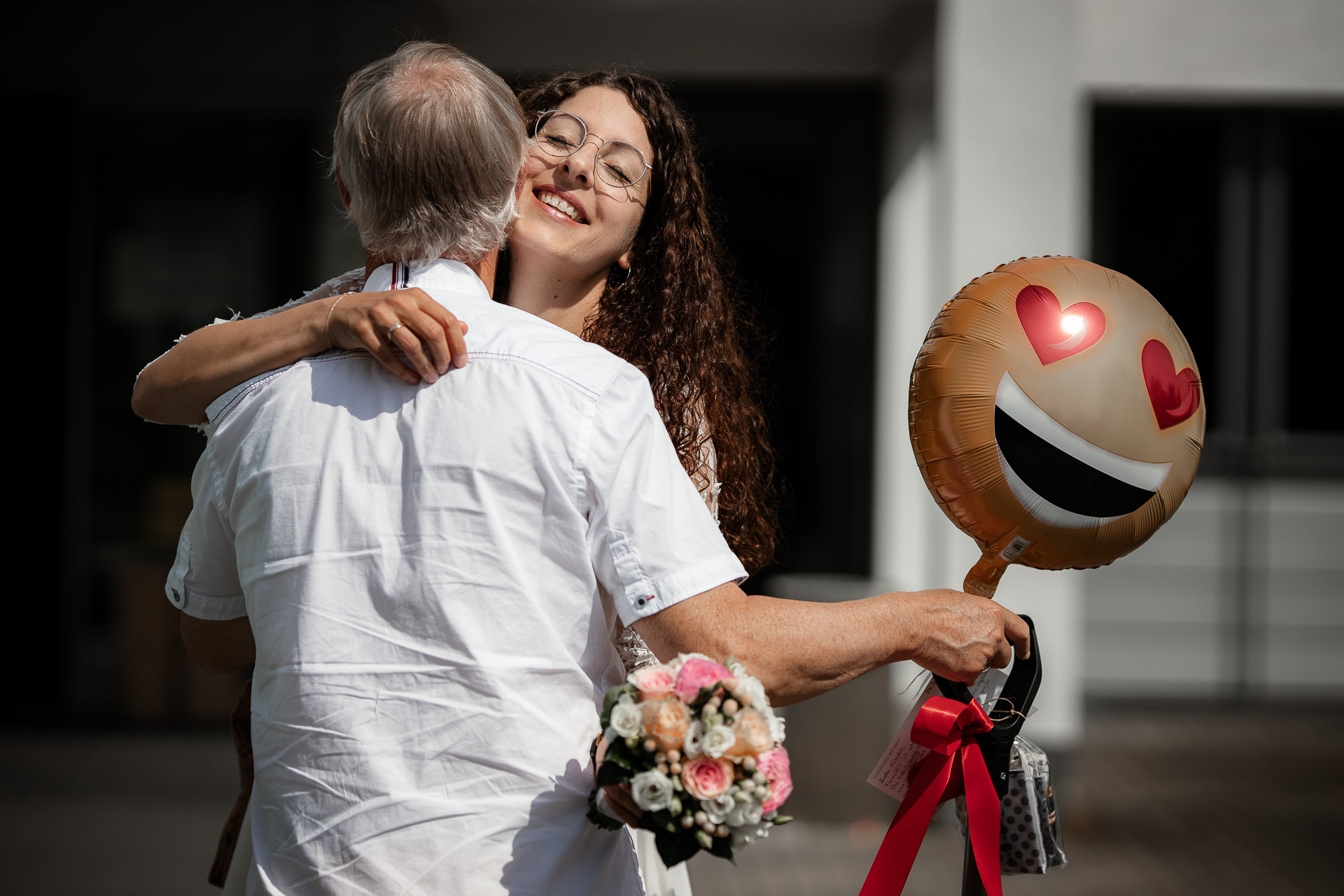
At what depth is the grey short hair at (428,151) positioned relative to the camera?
4.45 ft

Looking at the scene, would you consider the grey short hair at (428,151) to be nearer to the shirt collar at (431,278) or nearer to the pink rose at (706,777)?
the shirt collar at (431,278)

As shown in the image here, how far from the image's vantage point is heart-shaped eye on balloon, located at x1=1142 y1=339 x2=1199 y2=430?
4.89ft

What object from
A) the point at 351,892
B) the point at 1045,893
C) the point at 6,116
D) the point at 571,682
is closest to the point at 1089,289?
the point at 571,682

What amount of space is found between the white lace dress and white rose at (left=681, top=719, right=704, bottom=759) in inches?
16.9

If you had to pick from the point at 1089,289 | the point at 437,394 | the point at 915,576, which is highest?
the point at 1089,289

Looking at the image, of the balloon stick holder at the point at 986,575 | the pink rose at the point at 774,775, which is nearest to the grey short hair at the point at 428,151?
the pink rose at the point at 774,775

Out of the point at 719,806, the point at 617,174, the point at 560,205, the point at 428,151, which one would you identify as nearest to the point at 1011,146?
the point at 617,174

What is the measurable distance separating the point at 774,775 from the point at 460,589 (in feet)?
1.32

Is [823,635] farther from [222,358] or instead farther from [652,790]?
[222,358]

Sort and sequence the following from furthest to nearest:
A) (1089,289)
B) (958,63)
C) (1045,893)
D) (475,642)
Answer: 1. (958,63)
2. (1045,893)
3. (1089,289)
4. (475,642)

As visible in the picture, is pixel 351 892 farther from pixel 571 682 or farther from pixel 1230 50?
pixel 1230 50

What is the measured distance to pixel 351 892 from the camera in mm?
1310

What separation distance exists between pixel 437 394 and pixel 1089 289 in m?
0.87

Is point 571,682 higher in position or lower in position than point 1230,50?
lower
